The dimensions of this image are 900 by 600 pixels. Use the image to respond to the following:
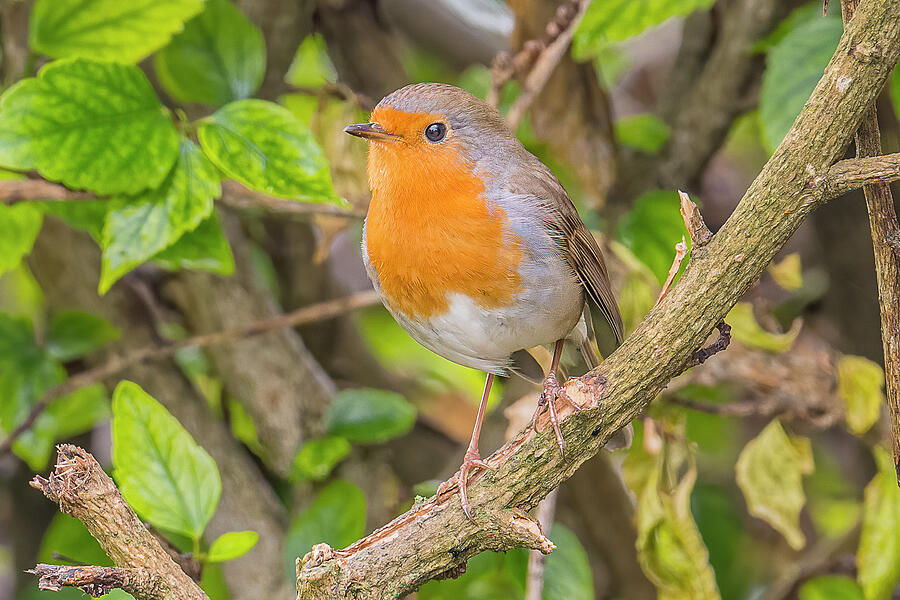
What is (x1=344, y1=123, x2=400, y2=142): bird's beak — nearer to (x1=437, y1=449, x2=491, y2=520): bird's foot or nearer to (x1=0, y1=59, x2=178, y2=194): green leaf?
(x1=0, y1=59, x2=178, y2=194): green leaf

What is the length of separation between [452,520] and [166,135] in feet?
2.87

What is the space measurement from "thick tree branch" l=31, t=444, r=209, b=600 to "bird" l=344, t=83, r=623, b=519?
1.50 feet

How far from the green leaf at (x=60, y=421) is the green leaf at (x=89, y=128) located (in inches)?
28.9

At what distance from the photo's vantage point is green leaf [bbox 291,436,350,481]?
2.11 metres

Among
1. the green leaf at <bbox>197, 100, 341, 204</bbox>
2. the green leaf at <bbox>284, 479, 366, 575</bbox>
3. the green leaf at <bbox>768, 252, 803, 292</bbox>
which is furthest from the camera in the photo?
the green leaf at <bbox>768, 252, 803, 292</bbox>

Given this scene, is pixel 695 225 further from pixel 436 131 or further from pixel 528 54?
pixel 528 54

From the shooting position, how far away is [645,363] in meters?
1.25

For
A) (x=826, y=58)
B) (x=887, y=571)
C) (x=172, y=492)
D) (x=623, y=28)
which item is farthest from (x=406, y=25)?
(x=887, y=571)

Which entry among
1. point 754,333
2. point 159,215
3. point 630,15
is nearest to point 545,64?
point 630,15

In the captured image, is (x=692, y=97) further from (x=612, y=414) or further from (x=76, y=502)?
(x=76, y=502)

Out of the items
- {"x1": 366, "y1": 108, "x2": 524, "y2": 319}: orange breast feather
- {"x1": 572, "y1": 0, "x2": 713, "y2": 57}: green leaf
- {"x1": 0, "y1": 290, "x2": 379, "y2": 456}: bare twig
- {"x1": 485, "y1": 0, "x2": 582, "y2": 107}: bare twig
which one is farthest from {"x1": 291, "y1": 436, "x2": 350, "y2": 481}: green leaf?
{"x1": 572, "y1": 0, "x2": 713, "y2": 57}: green leaf

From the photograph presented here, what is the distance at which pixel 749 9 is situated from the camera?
2217 millimetres

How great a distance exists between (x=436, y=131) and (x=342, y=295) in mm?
1097

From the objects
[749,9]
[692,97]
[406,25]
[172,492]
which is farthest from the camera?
[406,25]
